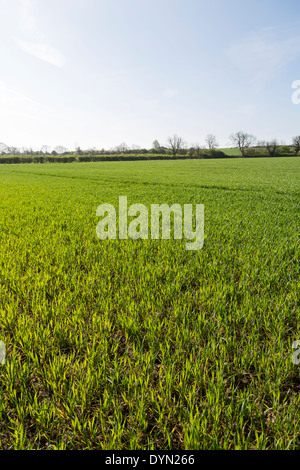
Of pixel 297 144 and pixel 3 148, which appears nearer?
pixel 297 144

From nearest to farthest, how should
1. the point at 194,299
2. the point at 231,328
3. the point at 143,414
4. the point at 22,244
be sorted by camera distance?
the point at 143,414, the point at 231,328, the point at 194,299, the point at 22,244

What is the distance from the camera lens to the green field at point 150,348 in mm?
1691

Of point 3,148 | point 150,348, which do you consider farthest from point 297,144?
point 3,148

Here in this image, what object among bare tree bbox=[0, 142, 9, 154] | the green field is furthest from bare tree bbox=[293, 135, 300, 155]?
bare tree bbox=[0, 142, 9, 154]

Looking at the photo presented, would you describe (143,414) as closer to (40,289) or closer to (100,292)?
(100,292)

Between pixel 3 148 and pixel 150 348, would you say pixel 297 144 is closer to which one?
pixel 150 348

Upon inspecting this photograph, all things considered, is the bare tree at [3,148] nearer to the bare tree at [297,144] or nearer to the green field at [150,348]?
the bare tree at [297,144]

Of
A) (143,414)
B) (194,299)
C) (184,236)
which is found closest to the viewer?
(143,414)

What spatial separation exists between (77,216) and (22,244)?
283 centimetres

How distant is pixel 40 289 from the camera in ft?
11.7

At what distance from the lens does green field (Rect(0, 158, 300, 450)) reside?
169cm

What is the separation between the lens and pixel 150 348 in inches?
93.6

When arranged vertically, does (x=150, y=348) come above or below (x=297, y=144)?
below

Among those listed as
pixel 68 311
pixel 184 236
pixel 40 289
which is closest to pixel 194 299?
pixel 68 311
